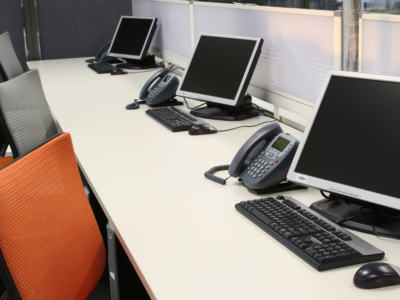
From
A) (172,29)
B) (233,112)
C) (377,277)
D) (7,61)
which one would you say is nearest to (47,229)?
(377,277)

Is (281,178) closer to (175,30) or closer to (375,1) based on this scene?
(175,30)

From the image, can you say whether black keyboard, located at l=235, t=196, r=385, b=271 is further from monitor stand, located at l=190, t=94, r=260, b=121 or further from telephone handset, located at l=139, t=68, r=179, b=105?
telephone handset, located at l=139, t=68, r=179, b=105

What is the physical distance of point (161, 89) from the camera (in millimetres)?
2203

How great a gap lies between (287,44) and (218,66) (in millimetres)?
320

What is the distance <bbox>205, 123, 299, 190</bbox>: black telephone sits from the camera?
1224 millimetres

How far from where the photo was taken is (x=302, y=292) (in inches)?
32.5

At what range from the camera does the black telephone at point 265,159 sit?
1.22 m

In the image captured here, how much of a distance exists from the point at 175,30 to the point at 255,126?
4.88ft

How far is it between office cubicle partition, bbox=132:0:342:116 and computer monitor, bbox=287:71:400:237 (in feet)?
1.74

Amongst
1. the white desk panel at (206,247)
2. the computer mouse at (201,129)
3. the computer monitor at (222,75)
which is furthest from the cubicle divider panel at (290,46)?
the white desk panel at (206,247)

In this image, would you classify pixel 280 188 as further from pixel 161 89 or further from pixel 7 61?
pixel 7 61

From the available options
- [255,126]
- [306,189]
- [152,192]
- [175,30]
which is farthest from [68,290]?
[175,30]

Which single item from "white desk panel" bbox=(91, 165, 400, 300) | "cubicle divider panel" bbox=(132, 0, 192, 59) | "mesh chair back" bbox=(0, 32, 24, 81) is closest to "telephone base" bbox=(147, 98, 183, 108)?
"cubicle divider panel" bbox=(132, 0, 192, 59)

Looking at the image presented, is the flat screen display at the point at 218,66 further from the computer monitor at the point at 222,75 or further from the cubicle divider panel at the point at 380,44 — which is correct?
the cubicle divider panel at the point at 380,44
